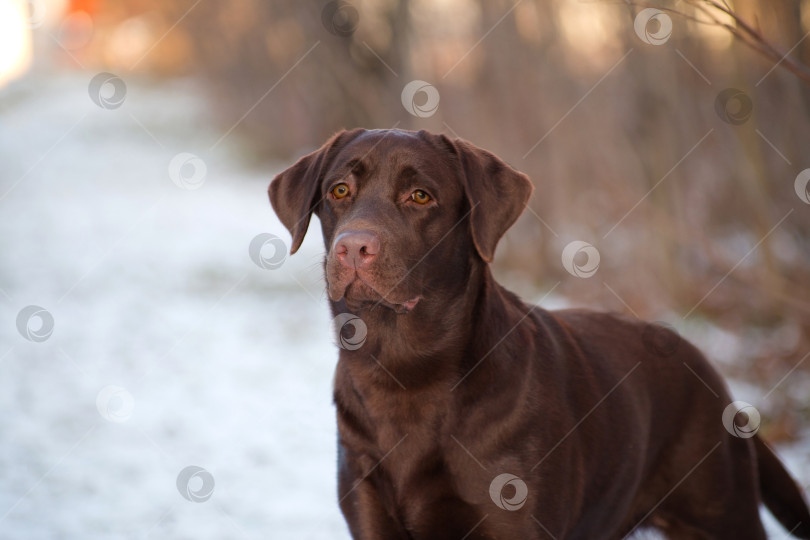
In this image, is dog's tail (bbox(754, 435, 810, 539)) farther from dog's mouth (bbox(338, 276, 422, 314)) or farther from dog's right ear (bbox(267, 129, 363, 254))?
dog's right ear (bbox(267, 129, 363, 254))

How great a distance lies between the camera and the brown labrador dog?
286 centimetres

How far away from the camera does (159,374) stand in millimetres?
7238

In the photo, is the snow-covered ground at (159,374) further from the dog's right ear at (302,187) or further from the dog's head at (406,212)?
the dog's head at (406,212)

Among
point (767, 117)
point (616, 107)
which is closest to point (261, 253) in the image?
point (616, 107)

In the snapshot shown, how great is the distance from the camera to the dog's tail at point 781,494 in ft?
11.4

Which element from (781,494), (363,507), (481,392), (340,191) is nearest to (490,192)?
(340,191)

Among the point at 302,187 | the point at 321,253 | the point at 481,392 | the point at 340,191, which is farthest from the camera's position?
the point at 321,253

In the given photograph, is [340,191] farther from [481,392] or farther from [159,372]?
[159,372]

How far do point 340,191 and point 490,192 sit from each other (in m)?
0.62

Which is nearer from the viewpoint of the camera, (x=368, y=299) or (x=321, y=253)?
(x=368, y=299)

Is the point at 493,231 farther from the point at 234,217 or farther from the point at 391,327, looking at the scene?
the point at 234,217

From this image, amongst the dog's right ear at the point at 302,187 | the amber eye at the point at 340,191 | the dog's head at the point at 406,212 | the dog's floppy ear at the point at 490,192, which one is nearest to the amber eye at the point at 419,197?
the dog's head at the point at 406,212

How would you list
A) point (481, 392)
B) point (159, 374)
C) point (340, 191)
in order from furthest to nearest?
point (159, 374), point (340, 191), point (481, 392)

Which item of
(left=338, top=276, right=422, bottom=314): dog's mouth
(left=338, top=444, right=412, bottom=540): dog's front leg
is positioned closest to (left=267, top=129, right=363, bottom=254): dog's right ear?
(left=338, top=276, right=422, bottom=314): dog's mouth
